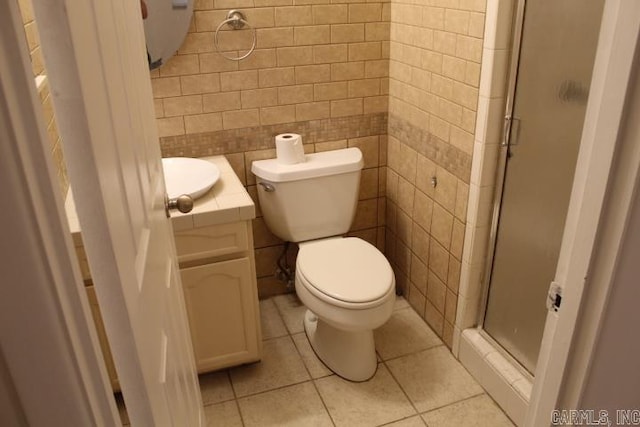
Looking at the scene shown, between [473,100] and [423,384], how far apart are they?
107 cm

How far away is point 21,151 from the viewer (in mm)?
416

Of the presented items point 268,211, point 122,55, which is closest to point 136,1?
point 122,55

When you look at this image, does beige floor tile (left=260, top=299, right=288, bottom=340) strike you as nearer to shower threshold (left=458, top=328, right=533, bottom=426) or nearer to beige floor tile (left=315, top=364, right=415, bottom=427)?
beige floor tile (left=315, top=364, right=415, bottom=427)

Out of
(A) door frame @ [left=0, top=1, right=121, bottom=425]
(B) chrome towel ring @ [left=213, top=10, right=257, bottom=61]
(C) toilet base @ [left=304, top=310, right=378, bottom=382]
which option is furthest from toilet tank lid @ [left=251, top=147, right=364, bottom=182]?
(A) door frame @ [left=0, top=1, right=121, bottom=425]

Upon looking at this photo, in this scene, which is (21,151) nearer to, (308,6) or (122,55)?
(122,55)

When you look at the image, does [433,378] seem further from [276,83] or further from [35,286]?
[35,286]

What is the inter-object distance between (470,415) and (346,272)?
66 cm

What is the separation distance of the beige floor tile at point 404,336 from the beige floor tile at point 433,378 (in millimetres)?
38

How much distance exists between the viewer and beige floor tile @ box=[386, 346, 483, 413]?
190cm

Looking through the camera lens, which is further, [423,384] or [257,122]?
[257,122]

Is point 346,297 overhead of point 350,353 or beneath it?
overhead

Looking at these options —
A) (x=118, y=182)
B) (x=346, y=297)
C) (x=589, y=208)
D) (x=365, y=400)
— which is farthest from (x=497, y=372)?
(x=118, y=182)

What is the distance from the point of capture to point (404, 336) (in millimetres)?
2234

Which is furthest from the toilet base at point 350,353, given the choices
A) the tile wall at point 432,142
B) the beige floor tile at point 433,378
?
the tile wall at point 432,142
